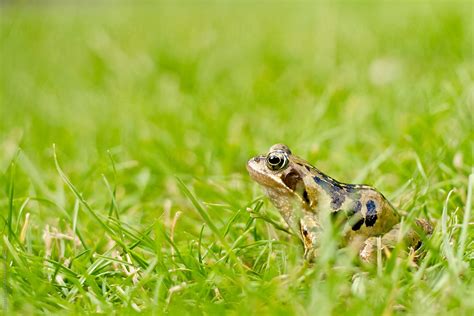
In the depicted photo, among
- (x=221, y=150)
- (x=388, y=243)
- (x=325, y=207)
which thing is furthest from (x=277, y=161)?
(x=221, y=150)

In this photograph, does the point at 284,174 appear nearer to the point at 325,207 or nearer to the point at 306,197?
the point at 306,197

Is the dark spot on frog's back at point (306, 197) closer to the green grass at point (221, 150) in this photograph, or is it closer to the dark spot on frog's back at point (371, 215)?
the green grass at point (221, 150)

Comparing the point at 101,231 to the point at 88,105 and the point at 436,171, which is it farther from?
the point at 88,105

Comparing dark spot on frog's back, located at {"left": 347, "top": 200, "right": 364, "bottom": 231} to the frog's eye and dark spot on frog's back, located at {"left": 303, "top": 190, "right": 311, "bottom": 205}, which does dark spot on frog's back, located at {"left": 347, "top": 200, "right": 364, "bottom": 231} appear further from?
the frog's eye

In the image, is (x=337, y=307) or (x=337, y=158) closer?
(x=337, y=307)

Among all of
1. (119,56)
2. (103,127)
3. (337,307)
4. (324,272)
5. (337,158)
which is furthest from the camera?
(119,56)

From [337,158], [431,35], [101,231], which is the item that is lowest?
[101,231]

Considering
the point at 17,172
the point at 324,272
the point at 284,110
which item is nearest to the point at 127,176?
the point at 17,172

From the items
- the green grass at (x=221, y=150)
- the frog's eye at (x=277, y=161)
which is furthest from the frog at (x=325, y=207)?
the green grass at (x=221, y=150)

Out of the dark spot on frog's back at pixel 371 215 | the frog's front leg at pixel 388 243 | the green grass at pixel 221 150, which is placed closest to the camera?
the green grass at pixel 221 150
